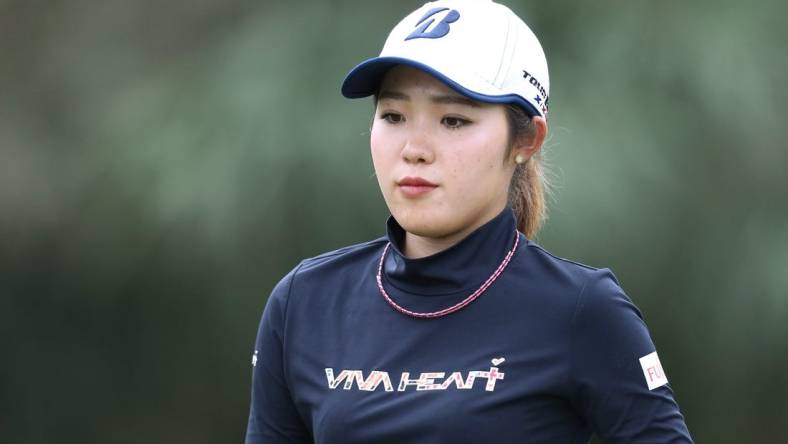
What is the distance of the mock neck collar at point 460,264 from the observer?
185 centimetres

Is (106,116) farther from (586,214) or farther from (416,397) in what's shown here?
(416,397)

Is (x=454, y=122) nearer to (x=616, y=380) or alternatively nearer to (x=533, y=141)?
(x=533, y=141)

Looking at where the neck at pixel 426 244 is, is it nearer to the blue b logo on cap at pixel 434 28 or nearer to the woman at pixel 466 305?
the woman at pixel 466 305

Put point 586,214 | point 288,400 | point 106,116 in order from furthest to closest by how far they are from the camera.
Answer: point 106,116
point 586,214
point 288,400

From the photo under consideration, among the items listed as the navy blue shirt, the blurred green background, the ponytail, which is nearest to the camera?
the navy blue shirt

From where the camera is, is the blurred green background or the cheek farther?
the blurred green background

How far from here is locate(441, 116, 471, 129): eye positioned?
1809 mm

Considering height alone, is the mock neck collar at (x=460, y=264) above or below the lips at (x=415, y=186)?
below

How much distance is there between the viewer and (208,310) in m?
4.73

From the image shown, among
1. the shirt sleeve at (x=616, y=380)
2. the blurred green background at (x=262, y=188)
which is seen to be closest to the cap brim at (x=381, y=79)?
the shirt sleeve at (x=616, y=380)

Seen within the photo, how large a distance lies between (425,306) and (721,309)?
293 cm

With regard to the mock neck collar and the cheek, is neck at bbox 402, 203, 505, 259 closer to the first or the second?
the mock neck collar

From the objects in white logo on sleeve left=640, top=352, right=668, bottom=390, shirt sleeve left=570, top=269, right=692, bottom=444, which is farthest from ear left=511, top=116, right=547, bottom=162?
white logo on sleeve left=640, top=352, right=668, bottom=390

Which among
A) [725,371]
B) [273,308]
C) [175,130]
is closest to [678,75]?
[725,371]
